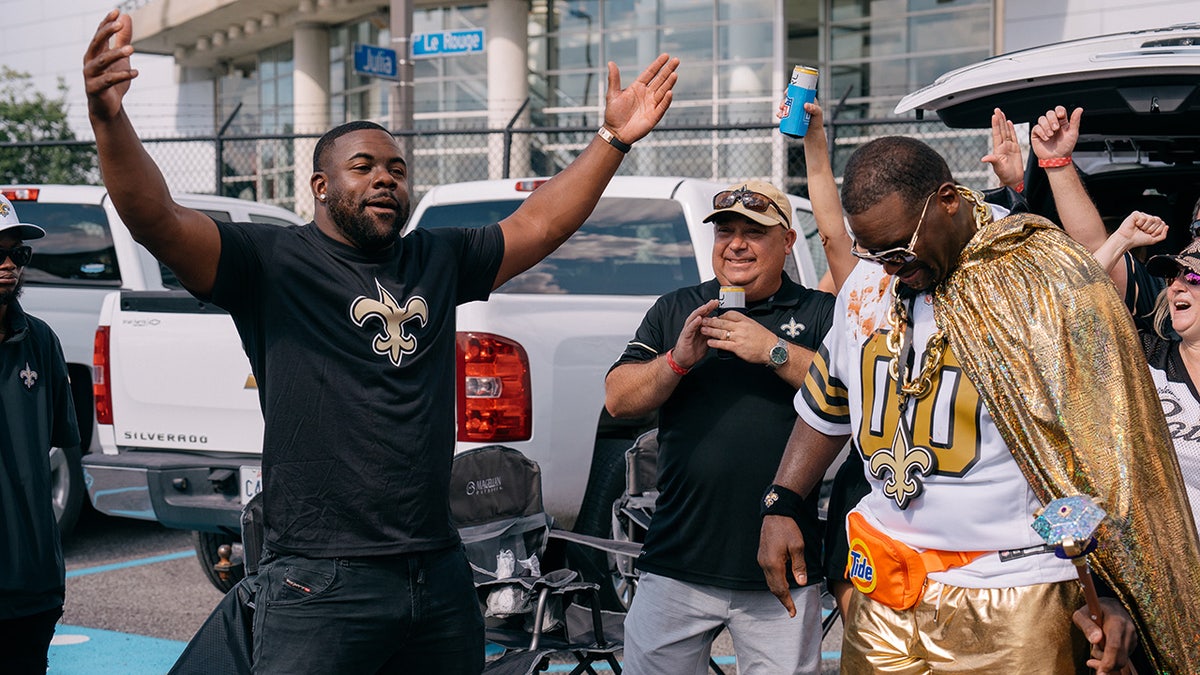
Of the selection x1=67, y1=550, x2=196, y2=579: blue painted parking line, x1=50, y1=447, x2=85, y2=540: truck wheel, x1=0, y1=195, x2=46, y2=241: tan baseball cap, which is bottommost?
x1=67, y1=550, x2=196, y2=579: blue painted parking line

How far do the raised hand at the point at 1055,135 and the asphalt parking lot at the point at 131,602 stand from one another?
2.73 m

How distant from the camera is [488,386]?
5465 millimetres

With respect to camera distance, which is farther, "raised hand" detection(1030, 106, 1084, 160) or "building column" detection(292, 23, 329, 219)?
"building column" detection(292, 23, 329, 219)

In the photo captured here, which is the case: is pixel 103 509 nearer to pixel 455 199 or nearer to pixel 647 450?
pixel 455 199

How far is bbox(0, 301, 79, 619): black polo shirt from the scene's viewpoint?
380 cm

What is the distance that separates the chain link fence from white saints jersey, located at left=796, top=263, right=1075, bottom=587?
991 centimetres

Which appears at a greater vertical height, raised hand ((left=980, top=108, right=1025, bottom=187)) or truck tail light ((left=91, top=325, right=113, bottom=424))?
raised hand ((left=980, top=108, right=1025, bottom=187))

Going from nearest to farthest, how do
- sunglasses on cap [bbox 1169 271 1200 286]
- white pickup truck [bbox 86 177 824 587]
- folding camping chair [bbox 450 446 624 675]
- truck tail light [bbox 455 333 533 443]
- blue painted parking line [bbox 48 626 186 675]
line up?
sunglasses on cap [bbox 1169 271 1200 286], folding camping chair [bbox 450 446 624 675], truck tail light [bbox 455 333 533 443], white pickup truck [bbox 86 177 824 587], blue painted parking line [bbox 48 626 186 675]

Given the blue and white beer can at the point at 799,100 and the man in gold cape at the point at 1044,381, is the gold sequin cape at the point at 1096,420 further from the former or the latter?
the blue and white beer can at the point at 799,100

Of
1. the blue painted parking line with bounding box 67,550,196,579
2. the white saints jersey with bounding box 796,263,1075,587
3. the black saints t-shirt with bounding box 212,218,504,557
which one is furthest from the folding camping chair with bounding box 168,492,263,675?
the blue painted parking line with bounding box 67,550,196,579

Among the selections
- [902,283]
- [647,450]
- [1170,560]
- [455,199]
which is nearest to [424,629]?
[902,283]

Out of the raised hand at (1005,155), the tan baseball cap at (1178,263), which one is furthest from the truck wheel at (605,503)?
the tan baseball cap at (1178,263)

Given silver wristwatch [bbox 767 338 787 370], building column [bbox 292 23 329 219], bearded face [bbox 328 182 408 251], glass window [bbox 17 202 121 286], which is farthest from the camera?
building column [bbox 292 23 329 219]

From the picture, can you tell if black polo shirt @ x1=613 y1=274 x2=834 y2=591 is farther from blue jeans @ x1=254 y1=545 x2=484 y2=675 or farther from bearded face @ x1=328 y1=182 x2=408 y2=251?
bearded face @ x1=328 y1=182 x2=408 y2=251
